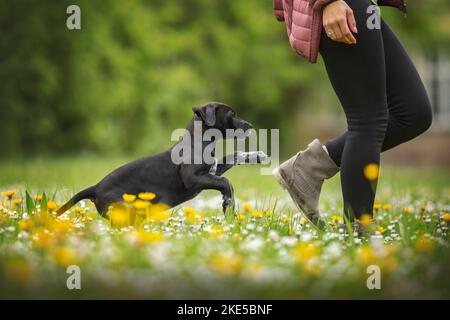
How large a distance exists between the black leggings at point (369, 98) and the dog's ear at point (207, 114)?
88 cm

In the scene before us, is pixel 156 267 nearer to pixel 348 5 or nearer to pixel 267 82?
pixel 348 5

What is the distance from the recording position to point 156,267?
244 centimetres

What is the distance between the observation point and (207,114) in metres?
3.95

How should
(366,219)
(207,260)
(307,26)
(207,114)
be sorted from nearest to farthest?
(207,260) → (366,219) → (307,26) → (207,114)

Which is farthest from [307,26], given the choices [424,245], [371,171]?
[424,245]

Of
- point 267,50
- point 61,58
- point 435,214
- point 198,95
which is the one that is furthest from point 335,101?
point 435,214

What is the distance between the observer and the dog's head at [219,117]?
3.95 m

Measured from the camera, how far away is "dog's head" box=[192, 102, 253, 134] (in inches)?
155

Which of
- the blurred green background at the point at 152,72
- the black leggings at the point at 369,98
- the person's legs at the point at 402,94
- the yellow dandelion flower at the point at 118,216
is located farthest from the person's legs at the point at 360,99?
the blurred green background at the point at 152,72

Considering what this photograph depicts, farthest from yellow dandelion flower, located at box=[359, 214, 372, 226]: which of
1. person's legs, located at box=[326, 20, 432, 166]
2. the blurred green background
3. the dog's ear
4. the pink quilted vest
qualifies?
the blurred green background

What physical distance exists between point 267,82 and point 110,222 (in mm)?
14995

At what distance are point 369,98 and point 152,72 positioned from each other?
41.2ft

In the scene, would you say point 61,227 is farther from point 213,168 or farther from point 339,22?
point 339,22

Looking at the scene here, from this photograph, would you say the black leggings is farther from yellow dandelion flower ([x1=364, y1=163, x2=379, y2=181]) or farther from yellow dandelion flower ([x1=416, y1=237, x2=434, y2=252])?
yellow dandelion flower ([x1=416, y1=237, x2=434, y2=252])
